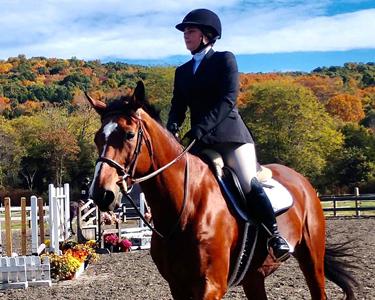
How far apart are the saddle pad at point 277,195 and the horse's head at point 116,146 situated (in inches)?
62.9

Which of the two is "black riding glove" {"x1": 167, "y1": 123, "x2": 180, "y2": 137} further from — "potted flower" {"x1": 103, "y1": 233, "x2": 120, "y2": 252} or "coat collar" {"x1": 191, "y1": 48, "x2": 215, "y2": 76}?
"potted flower" {"x1": 103, "y1": 233, "x2": 120, "y2": 252}

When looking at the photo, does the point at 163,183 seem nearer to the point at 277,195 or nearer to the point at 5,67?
the point at 277,195

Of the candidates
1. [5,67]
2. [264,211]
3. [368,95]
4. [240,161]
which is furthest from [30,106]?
[264,211]

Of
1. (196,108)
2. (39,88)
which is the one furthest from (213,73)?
(39,88)

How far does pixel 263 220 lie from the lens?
4.72 meters

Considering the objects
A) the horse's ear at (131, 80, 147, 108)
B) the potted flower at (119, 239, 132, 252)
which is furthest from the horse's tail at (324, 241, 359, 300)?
the potted flower at (119, 239, 132, 252)

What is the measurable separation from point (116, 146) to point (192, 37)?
138 centimetres

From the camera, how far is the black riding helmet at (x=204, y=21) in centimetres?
455

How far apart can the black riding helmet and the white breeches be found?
900 millimetres

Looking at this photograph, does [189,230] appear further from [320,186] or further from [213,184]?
[320,186]

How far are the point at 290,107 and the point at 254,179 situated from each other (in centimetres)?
5157

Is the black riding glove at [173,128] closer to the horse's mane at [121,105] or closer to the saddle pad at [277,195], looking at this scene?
the horse's mane at [121,105]


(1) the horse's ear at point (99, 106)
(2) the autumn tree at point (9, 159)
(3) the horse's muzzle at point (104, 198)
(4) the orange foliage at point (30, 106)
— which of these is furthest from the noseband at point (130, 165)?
(4) the orange foliage at point (30, 106)

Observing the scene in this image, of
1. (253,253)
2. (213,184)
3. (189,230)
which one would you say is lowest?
(253,253)
